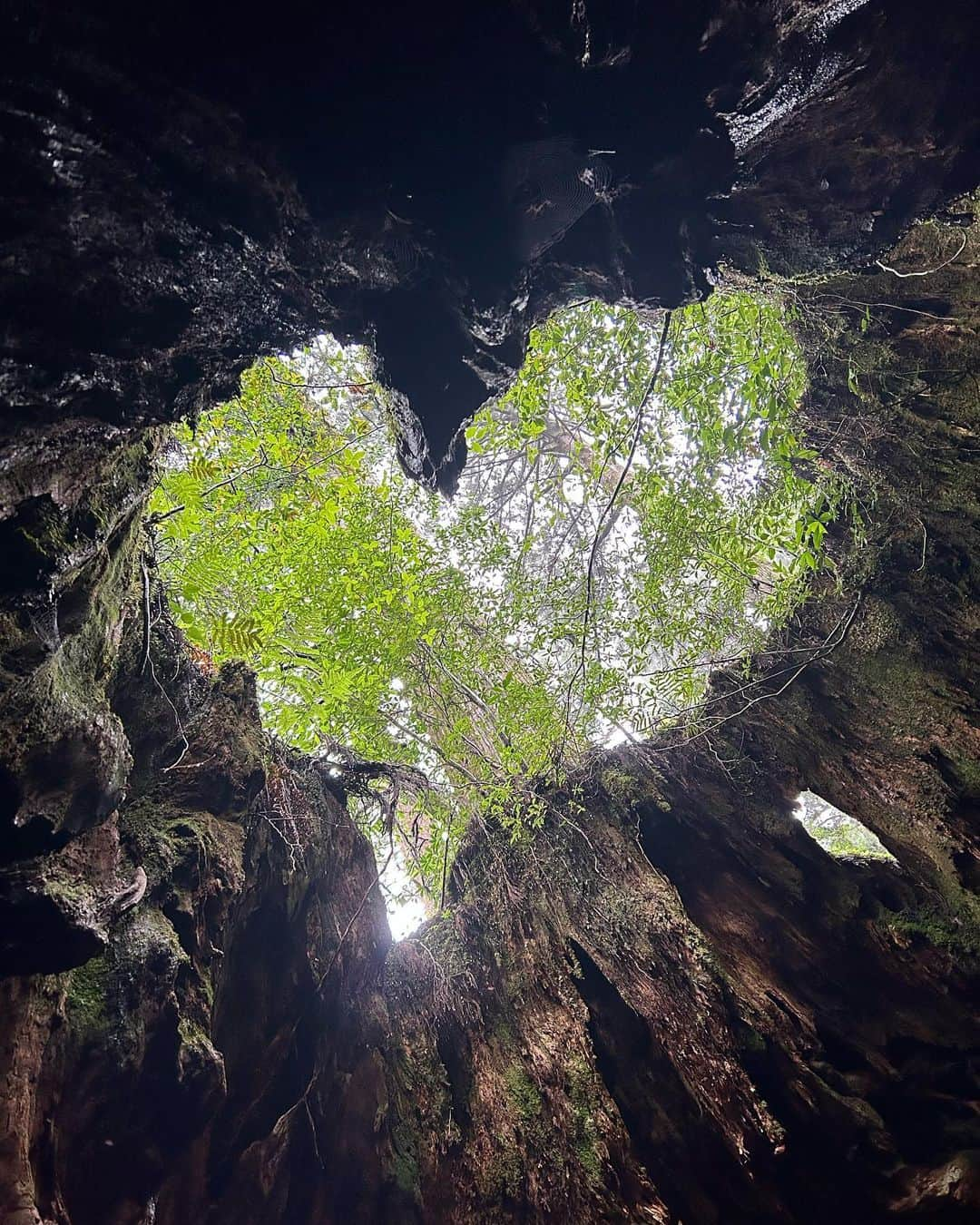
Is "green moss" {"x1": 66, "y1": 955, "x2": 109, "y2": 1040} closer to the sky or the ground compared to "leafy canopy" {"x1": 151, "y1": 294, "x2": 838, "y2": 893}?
closer to the ground

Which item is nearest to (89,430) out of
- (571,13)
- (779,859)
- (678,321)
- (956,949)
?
(571,13)

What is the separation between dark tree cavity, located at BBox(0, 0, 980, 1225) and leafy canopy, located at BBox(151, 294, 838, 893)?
1.80 feet

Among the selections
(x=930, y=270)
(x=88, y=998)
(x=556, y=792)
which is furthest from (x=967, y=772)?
(x=88, y=998)

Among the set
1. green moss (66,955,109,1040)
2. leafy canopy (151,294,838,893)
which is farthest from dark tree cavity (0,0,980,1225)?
leafy canopy (151,294,838,893)

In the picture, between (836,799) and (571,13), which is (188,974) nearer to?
(836,799)

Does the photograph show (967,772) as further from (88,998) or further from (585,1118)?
(88,998)

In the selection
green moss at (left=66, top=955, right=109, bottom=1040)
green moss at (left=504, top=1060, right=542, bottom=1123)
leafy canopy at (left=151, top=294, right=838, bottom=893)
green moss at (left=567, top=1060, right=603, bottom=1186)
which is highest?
leafy canopy at (left=151, top=294, right=838, bottom=893)

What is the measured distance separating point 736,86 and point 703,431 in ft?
8.54

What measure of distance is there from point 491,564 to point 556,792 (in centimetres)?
263

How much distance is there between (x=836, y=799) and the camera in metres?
4.62

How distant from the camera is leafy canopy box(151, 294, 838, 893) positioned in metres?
5.15

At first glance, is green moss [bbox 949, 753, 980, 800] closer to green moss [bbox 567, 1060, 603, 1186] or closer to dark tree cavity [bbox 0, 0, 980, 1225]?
dark tree cavity [bbox 0, 0, 980, 1225]

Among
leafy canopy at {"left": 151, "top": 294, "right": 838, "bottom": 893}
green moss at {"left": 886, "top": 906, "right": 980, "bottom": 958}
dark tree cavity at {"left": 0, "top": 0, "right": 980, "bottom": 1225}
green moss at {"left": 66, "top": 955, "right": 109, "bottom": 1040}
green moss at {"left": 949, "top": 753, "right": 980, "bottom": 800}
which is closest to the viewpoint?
dark tree cavity at {"left": 0, "top": 0, "right": 980, "bottom": 1225}

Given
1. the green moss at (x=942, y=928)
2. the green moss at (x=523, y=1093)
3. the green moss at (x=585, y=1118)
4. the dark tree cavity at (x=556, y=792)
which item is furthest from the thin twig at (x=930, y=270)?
the green moss at (x=523, y=1093)
